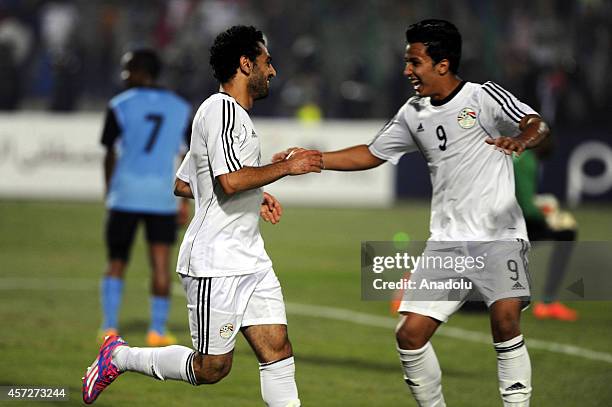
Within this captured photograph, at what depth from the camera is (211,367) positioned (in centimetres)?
600

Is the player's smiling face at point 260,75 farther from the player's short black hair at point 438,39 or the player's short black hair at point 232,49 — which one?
the player's short black hair at point 438,39

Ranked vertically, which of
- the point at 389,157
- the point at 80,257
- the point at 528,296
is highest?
the point at 389,157

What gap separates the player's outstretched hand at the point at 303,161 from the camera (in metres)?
5.84

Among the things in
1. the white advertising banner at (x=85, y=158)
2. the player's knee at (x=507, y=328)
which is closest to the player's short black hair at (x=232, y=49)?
the player's knee at (x=507, y=328)

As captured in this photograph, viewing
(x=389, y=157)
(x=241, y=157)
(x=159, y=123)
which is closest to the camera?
(x=241, y=157)

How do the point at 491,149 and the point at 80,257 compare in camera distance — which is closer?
the point at 491,149

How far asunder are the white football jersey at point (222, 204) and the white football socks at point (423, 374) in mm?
1014

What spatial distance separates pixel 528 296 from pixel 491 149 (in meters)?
0.82

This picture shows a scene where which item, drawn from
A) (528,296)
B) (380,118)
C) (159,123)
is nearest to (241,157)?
(528,296)

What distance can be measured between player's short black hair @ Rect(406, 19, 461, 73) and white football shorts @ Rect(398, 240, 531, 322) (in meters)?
1.00

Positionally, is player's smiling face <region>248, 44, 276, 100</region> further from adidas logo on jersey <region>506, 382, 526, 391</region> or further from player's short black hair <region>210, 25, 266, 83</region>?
adidas logo on jersey <region>506, 382, 526, 391</region>

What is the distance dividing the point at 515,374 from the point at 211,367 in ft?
5.26

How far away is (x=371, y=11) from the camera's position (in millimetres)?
24719

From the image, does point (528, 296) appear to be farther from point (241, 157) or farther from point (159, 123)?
point (159, 123)
